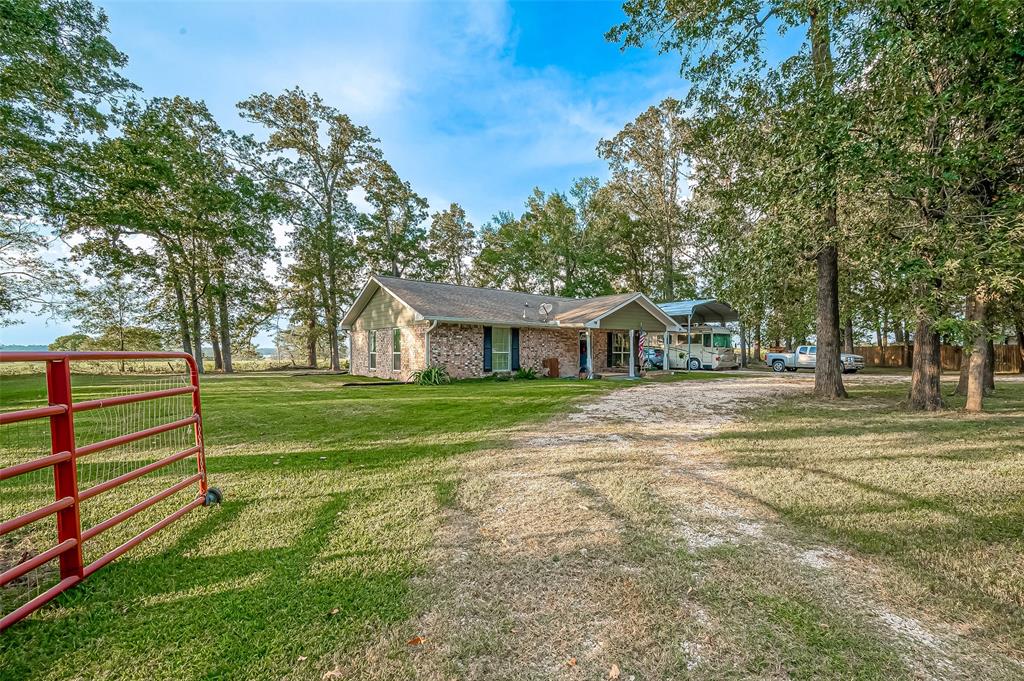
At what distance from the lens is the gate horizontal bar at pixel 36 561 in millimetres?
2010

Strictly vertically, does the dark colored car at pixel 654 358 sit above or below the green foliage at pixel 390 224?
below

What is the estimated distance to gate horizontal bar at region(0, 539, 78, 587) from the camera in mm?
2010

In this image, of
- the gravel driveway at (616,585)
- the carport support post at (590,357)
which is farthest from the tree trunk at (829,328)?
the gravel driveway at (616,585)

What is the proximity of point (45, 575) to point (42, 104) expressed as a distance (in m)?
15.5

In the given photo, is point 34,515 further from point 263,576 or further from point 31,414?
point 263,576

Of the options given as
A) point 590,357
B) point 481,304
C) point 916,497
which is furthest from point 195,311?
point 916,497

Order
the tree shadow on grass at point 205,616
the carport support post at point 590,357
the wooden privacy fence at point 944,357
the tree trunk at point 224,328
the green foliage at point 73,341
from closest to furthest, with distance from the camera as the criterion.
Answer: the tree shadow on grass at point 205,616 < the carport support post at point 590,357 < the wooden privacy fence at point 944,357 < the tree trunk at point 224,328 < the green foliage at point 73,341

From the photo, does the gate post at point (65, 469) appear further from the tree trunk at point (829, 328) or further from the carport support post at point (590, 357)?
the carport support post at point (590, 357)

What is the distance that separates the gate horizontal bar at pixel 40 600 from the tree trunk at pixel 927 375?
12373 mm

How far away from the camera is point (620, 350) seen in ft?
64.3

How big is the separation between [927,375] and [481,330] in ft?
38.9

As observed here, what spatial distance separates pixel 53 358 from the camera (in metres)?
2.32

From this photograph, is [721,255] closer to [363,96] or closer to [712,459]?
[712,459]

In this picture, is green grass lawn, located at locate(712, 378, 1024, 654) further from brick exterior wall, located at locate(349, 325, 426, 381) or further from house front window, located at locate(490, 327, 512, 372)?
brick exterior wall, located at locate(349, 325, 426, 381)
